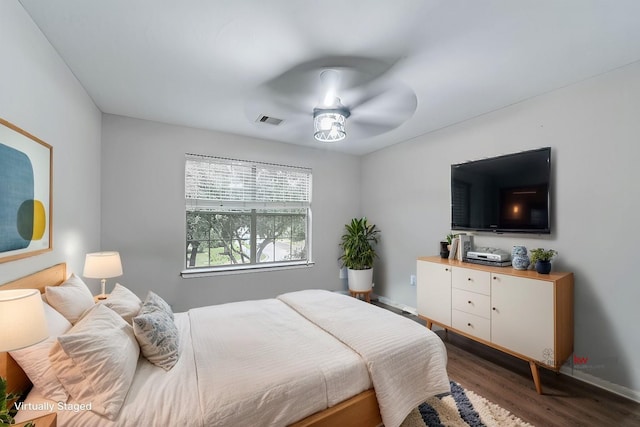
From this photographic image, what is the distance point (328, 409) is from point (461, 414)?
1.08 m

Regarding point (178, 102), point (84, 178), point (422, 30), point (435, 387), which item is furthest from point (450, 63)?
point (84, 178)

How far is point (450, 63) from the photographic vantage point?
2.05 metres

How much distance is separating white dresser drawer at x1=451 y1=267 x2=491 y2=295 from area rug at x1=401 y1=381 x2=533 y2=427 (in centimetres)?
89

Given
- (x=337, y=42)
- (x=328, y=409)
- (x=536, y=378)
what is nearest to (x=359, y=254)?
(x=536, y=378)

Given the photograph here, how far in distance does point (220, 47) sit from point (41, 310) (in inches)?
69.2

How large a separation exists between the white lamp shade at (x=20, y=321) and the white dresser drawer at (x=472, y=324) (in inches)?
119

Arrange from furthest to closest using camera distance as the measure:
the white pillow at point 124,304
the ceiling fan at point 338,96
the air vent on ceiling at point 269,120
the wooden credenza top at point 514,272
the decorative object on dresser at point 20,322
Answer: the air vent on ceiling at point 269,120 → the wooden credenza top at point 514,272 → the ceiling fan at point 338,96 → the white pillow at point 124,304 → the decorative object on dresser at point 20,322

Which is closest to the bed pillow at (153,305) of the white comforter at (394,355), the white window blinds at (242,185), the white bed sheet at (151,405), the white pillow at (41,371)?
the white bed sheet at (151,405)

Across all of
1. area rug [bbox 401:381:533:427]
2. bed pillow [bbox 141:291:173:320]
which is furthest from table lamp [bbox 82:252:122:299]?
area rug [bbox 401:381:533:427]

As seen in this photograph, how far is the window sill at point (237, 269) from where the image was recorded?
3484mm

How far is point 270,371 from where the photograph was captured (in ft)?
4.84

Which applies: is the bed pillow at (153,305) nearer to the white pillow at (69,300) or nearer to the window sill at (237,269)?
the white pillow at (69,300)

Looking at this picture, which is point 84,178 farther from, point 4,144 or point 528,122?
point 528,122

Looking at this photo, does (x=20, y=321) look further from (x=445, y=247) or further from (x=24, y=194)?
(x=445, y=247)
